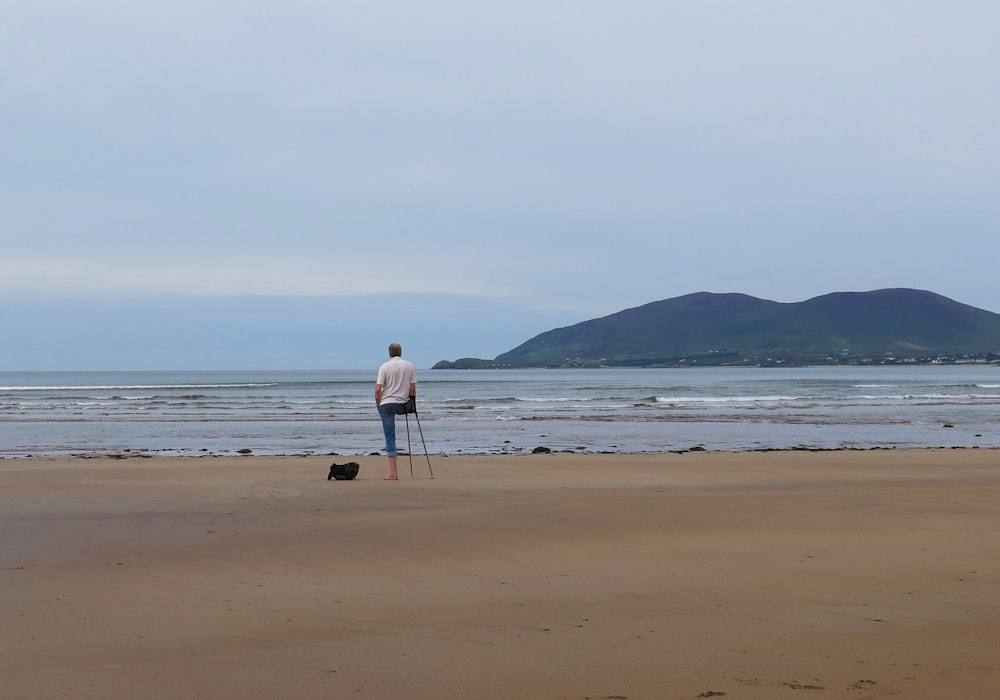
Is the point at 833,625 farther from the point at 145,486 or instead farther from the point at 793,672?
the point at 145,486

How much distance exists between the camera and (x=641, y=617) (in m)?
5.26

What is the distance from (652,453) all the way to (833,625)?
13426 millimetres

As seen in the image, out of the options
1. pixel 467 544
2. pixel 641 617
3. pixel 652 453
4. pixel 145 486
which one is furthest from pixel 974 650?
pixel 652 453

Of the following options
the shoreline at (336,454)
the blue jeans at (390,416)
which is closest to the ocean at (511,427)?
the shoreline at (336,454)

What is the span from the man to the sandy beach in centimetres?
135

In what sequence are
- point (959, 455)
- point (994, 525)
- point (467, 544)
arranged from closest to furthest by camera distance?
point (467, 544) < point (994, 525) < point (959, 455)

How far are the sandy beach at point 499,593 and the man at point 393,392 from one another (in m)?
1.35

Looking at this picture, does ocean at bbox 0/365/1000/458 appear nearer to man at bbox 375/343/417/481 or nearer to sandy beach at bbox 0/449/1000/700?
man at bbox 375/343/417/481

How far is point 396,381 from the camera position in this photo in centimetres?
1259

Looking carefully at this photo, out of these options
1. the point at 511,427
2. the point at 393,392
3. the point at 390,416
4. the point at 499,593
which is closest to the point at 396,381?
the point at 393,392

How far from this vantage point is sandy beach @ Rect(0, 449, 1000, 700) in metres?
4.19

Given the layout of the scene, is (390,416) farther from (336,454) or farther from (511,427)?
(511,427)

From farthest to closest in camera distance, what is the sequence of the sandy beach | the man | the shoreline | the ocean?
the ocean
the shoreline
the man
the sandy beach

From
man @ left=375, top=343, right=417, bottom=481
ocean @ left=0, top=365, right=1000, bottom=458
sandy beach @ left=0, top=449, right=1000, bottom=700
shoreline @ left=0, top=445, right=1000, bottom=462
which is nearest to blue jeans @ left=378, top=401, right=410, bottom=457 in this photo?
man @ left=375, top=343, right=417, bottom=481
